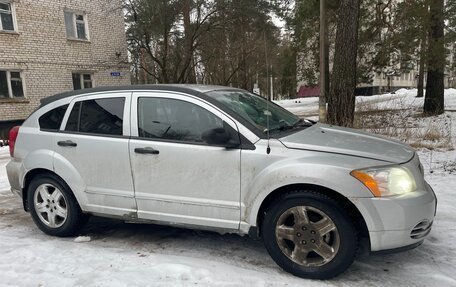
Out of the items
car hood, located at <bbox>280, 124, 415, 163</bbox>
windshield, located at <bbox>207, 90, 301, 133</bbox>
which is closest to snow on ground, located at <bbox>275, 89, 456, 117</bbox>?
windshield, located at <bbox>207, 90, 301, 133</bbox>

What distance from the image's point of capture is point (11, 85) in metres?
17.1

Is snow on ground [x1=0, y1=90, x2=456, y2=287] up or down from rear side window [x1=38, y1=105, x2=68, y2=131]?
down

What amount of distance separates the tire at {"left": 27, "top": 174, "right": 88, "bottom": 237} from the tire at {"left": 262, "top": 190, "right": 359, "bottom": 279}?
223 cm

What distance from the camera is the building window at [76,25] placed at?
62.6 ft

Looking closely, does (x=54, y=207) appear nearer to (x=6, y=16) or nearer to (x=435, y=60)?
(x=435, y=60)

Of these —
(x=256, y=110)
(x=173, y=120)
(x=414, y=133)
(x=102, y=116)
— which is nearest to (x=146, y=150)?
(x=173, y=120)

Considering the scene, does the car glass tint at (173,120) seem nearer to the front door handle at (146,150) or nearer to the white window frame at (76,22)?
the front door handle at (146,150)

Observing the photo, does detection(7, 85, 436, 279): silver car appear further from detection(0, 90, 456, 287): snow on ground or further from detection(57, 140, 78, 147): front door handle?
detection(0, 90, 456, 287): snow on ground

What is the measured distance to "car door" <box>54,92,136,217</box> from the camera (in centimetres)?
400

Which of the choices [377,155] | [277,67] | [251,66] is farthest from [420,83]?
[377,155]

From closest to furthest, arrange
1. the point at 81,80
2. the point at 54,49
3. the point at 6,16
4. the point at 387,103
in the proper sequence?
the point at 387,103 < the point at 6,16 < the point at 54,49 < the point at 81,80

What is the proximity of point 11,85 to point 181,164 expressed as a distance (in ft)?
53.5

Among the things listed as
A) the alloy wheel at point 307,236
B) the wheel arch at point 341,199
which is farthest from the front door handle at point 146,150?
the alloy wheel at point 307,236

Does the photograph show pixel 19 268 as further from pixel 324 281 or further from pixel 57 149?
pixel 324 281
